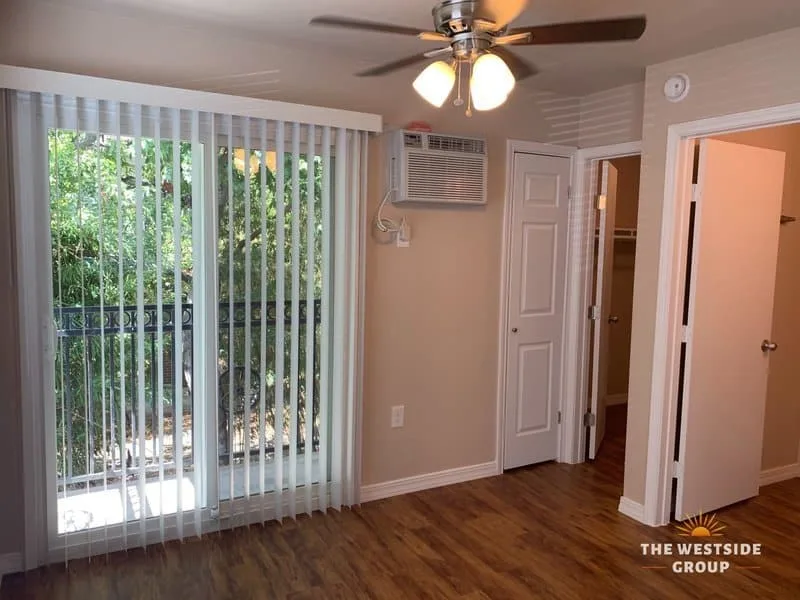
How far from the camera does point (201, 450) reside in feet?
9.93

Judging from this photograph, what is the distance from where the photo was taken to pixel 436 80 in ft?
6.39

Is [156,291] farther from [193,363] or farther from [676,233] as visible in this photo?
[676,233]

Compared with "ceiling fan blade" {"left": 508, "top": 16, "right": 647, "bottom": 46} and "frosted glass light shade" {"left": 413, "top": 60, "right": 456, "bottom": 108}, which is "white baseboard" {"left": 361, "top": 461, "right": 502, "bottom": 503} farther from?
"ceiling fan blade" {"left": 508, "top": 16, "right": 647, "bottom": 46}

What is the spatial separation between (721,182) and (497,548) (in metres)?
2.18

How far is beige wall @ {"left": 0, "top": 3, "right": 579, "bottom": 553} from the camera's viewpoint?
2682mm

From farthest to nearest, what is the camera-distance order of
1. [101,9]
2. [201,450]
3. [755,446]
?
[755,446], [201,450], [101,9]

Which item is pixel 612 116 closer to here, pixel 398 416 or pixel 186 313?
pixel 398 416

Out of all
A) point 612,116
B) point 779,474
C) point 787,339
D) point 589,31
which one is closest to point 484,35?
point 589,31

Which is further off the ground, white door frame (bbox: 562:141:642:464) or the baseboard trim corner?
white door frame (bbox: 562:141:642:464)

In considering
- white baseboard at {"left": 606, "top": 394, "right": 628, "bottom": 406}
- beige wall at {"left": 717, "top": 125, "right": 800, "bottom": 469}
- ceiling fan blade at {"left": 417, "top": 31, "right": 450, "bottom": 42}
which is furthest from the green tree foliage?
white baseboard at {"left": 606, "top": 394, "right": 628, "bottom": 406}

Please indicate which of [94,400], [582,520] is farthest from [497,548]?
[94,400]

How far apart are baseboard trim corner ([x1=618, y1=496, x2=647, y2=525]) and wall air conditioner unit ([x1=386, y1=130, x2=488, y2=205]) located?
1863 millimetres
